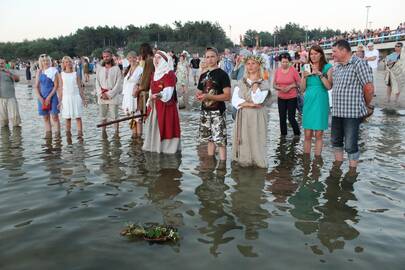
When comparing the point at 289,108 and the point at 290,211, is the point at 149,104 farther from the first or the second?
the point at 290,211

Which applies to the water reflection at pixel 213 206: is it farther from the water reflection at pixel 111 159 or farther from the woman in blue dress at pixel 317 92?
the woman in blue dress at pixel 317 92

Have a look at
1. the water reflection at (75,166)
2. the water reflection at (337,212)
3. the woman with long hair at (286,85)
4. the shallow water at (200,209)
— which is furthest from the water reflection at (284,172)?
the water reflection at (75,166)

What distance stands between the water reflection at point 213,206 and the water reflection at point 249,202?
0.13 metres

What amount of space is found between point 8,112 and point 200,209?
7889mm

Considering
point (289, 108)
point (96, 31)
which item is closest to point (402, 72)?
point (289, 108)

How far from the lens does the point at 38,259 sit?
3.68 meters

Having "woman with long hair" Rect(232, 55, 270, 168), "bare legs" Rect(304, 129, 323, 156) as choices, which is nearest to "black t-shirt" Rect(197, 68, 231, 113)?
"woman with long hair" Rect(232, 55, 270, 168)

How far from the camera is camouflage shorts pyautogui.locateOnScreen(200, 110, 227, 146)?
6.86m

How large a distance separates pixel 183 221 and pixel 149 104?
142 inches

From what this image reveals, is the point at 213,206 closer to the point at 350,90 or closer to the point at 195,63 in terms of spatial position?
the point at 350,90

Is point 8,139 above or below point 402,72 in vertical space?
below

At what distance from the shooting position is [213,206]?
4.99 m

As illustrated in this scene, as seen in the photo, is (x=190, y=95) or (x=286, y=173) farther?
(x=190, y=95)

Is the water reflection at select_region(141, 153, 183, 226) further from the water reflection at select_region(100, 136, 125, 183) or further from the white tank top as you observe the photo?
the white tank top
